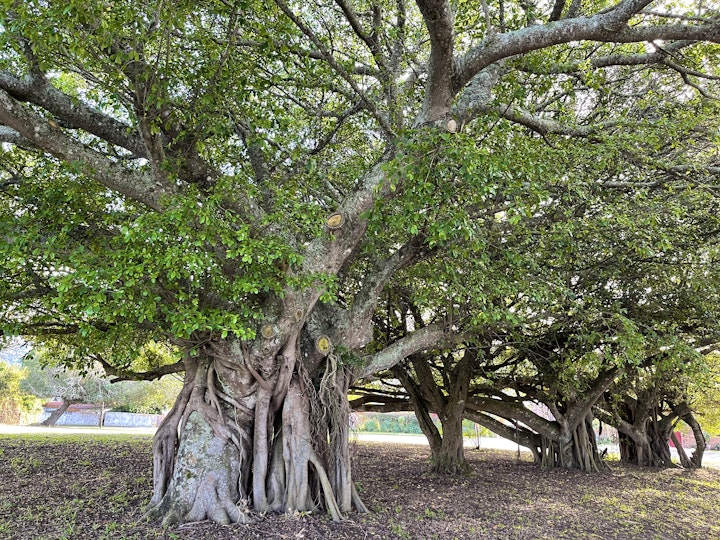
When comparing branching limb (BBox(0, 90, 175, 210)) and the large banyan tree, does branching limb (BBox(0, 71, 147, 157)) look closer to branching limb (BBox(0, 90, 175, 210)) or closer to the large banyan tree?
the large banyan tree

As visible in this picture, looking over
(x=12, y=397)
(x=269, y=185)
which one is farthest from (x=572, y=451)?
(x=12, y=397)

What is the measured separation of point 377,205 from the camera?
539 cm

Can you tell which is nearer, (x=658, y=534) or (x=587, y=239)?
(x=658, y=534)

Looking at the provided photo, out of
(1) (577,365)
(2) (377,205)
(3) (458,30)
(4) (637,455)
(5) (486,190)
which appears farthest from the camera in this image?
(4) (637,455)

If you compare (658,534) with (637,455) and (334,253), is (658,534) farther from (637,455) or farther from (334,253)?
(637,455)

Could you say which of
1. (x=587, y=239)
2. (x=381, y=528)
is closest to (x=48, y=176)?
(x=381, y=528)

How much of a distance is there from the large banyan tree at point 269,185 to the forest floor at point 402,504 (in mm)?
496

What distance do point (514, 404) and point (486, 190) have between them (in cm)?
813

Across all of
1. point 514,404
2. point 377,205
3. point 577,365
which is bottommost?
point 514,404

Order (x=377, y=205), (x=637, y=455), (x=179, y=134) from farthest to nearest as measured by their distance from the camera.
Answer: (x=637, y=455), (x=377, y=205), (x=179, y=134)

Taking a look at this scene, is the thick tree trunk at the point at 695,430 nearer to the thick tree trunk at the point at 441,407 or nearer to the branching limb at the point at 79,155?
the thick tree trunk at the point at 441,407

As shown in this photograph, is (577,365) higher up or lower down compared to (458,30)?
lower down

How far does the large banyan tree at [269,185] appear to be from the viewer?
4277mm

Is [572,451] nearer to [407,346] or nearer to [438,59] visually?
[407,346]
